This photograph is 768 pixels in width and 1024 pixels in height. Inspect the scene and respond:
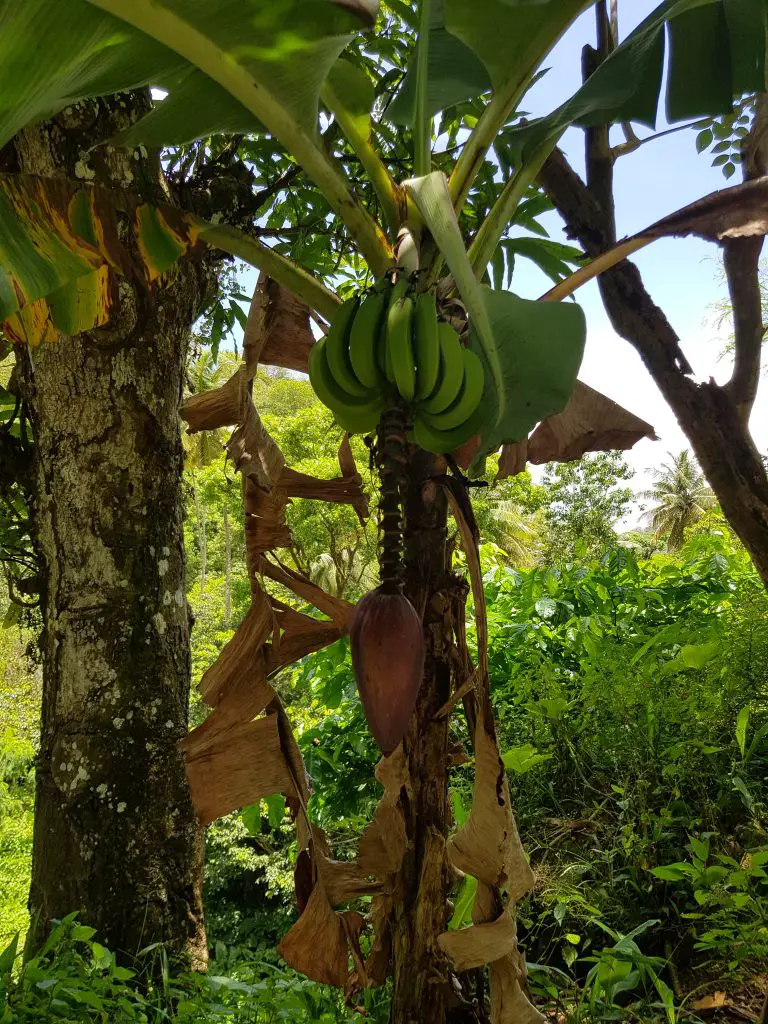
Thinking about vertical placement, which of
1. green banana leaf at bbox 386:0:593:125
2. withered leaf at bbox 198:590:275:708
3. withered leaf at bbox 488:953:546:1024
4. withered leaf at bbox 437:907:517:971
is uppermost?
green banana leaf at bbox 386:0:593:125

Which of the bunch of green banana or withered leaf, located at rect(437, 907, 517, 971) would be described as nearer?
the bunch of green banana

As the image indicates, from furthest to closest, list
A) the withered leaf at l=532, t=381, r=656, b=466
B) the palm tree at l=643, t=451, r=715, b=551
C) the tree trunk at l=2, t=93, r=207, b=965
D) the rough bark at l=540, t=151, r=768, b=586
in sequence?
1. the palm tree at l=643, t=451, r=715, b=551
2. the tree trunk at l=2, t=93, r=207, b=965
3. the rough bark at l=540, t=151, r=768, b=586
4. the withered leaf at l=532, t=381, r=656, b=466

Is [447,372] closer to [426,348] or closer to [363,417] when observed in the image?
[426,348]

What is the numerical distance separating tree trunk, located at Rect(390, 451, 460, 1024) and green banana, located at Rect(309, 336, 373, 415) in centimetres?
19

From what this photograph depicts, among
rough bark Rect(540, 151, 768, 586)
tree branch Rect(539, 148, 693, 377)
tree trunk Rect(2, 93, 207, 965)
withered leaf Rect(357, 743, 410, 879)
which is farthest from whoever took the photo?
tree trunk Rect(2, 93, 207, 965)

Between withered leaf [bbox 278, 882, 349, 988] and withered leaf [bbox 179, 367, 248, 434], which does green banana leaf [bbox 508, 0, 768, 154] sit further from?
withered leaf [bbox 278, 882, 349, 988]

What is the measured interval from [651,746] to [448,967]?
1.14 m

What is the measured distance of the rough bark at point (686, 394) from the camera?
131cm

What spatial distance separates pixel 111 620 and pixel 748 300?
5.53ft

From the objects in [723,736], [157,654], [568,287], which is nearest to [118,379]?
[157,654]

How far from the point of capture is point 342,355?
0.89 m

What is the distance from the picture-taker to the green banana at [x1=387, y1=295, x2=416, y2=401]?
797 millimetres

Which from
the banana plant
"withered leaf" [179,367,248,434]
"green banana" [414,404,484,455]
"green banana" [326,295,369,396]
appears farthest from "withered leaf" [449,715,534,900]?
"withered leaf" [179,367,248,434]

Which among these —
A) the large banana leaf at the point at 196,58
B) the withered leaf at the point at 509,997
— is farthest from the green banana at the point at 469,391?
the withered leaf at the point at 509,997
